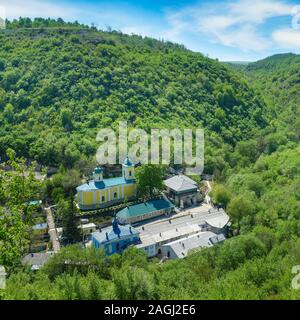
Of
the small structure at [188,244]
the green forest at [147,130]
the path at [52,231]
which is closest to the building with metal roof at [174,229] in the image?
the small structure at [188,244]

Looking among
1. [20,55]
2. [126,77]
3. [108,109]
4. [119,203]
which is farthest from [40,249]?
[20,55]

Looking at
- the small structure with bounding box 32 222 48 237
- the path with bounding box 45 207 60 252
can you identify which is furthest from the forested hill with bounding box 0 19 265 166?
the small structure with bounding box 32 222 48 237

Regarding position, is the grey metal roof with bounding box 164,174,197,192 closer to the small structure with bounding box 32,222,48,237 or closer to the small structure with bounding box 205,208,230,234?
the small structure with bounding box 205,208,230,234

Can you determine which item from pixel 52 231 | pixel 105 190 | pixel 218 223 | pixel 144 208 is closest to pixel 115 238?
pixel 52 231

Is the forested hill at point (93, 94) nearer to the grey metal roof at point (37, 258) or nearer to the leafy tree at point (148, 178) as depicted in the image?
the leafy tree at point (148, 178)

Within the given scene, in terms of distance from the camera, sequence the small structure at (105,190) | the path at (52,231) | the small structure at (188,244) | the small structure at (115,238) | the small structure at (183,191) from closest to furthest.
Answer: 1. the small structure at (188,244)
2. the small structure at (115,238)
3. the path at (52,231)
4. the small structure at (105,190)
5. the small structure at (183,191)

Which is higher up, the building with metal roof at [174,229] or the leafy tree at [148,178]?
the leafy tree at [148,178]

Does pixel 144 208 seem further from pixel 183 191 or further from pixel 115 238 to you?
pixel 115 238

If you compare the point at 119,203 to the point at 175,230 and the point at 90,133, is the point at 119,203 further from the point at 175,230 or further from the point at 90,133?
the point at 90,133
